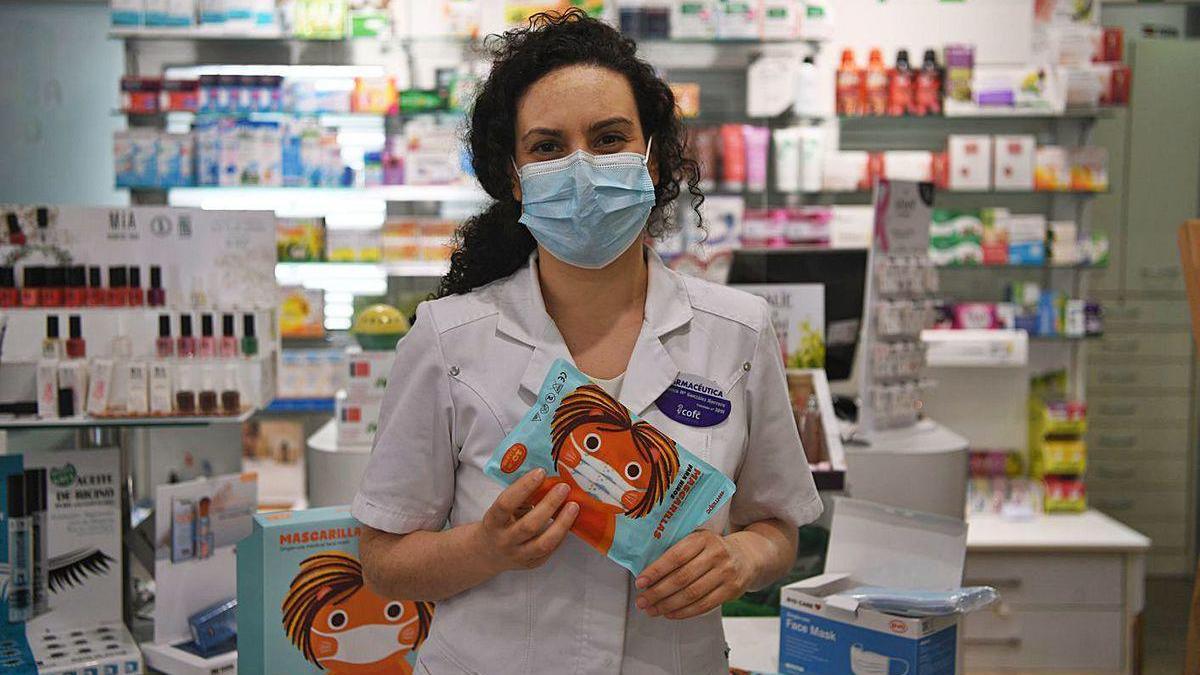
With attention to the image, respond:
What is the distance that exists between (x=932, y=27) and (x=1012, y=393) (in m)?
1.91

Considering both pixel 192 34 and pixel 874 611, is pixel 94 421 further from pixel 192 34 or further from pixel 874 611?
pixel 192 34

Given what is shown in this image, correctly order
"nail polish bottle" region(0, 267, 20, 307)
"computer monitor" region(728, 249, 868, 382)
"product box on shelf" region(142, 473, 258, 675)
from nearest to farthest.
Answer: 1. "product box on shelf" region(142, 473, 258, 675)
2. "nail polish bottle" region(0, 267, 20, 307)
3. "computer monitor" region(728, 249, 868, 382)

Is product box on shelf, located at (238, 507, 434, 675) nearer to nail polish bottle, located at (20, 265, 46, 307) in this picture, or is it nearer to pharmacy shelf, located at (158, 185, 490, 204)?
nail polish bottle, located at (20, 265, 46, 307)

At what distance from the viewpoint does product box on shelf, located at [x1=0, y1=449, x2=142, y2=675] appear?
94.7 inches

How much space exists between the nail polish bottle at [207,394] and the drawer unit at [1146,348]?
16.8 ft

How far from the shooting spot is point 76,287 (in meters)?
2.54

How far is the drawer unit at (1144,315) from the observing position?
245 inches

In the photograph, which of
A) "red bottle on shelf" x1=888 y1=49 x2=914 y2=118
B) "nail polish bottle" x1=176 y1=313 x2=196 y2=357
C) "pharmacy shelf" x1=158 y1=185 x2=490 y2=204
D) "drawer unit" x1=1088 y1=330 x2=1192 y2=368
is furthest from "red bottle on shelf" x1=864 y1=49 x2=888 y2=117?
"nail polish bottle" x1=176 y1=313 x2=196 y2=357

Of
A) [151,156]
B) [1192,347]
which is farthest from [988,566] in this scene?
[151,156]

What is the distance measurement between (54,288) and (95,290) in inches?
3.2

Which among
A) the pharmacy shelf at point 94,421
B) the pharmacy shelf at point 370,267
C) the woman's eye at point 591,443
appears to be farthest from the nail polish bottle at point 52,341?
the pharmacy shelf at point 370,267

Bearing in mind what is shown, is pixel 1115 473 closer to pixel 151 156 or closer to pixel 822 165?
pixel 822 165

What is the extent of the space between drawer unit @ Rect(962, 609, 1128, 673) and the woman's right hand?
11.7 ft

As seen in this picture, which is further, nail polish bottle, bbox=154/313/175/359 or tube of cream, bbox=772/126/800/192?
tube of cream, bbox=772/126/800/192
